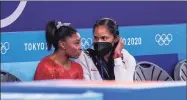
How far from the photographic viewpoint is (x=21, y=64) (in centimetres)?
457

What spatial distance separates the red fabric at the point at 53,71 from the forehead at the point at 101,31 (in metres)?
0.51

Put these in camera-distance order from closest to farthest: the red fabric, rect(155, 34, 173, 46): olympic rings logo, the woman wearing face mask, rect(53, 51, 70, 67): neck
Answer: the red fabric, rect(53, 51, 70, 67): neck, the woman wearing face mask, rect(155, 34, 173, 46): olympic rings logo

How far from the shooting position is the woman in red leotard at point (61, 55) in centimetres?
366

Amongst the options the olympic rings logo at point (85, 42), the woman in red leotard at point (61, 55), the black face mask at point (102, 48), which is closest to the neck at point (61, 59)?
the woman in red leotard at point (61, 55)

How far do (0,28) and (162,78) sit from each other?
5.81 feet

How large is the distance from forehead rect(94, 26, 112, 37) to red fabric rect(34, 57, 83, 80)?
507 millimetres

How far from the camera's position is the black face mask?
405 centimetres

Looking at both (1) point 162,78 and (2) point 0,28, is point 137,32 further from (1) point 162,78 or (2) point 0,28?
(2) point 0,28

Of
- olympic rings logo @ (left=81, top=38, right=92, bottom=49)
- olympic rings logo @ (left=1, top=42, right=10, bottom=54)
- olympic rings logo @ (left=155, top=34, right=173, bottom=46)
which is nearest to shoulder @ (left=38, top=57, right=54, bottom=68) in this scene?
olympic rings logo @ (left=1, top=42, right=10, bottom=54)

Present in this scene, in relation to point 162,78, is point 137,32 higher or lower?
higher

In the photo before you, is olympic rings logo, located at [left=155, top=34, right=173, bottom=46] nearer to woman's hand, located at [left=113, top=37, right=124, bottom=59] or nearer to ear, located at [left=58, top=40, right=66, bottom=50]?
woman's hand, located at [left=113, top=37, right=124, bottom=59]

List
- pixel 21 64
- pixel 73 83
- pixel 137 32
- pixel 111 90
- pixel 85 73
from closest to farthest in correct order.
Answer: pixel 111 90, pixel 73 83, pixel 85 73, pixel 21 64, pixel 137 32

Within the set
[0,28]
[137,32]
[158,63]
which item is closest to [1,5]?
[0,28]

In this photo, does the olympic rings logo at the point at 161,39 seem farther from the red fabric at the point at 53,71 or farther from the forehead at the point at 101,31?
the red fabric at the point at 53,71
